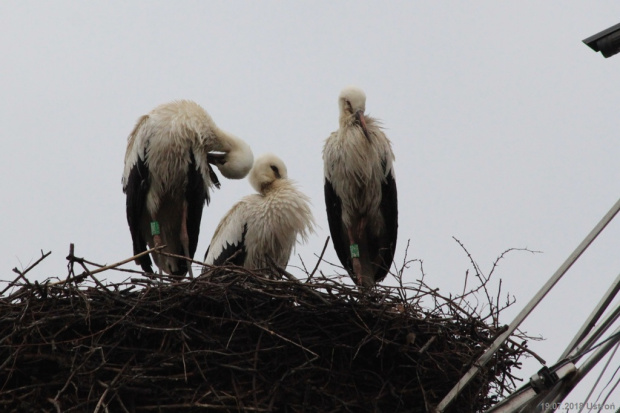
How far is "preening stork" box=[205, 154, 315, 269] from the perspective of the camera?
23.0 ft

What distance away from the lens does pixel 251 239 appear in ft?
23.0

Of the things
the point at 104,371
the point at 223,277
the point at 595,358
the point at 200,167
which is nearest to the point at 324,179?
the point at 200,167

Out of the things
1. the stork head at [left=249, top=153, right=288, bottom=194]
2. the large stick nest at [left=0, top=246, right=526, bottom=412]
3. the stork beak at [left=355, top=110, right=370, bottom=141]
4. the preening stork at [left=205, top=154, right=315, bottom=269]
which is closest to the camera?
the large stick nest at [left=0, top=246, right=526, bottom=412]

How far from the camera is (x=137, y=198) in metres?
6.99

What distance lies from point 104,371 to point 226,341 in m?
0.59

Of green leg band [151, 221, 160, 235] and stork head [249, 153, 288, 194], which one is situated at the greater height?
stork head [249, 153, 288, 194]

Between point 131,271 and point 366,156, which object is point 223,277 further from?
point 366,156

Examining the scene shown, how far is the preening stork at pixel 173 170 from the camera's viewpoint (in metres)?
6.89

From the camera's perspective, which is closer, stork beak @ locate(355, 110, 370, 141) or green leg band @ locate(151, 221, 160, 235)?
stork beak @ locate(355, 110, 370, 141)

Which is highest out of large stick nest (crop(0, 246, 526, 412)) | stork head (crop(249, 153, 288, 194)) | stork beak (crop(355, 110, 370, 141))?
stork beak (crop(355, 110, 370, 141))

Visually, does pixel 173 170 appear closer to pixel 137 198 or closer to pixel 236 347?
pixel 137 198

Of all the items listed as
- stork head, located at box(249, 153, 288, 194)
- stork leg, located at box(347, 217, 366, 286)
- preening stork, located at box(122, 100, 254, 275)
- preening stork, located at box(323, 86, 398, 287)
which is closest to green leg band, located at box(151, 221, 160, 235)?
preening stork, located at box(122, 100, 254, 275)

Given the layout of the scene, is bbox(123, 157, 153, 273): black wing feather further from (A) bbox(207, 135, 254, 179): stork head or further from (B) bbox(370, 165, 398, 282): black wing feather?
(B) bbox(370, 165, 398, 282): black wing feather

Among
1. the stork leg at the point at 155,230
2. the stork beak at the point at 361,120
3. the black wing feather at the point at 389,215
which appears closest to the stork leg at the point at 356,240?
the black wing feather at the point at 389,215
